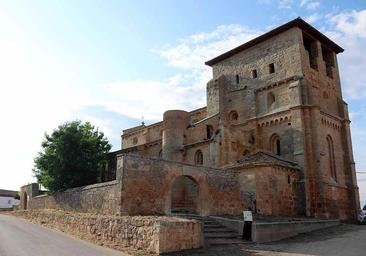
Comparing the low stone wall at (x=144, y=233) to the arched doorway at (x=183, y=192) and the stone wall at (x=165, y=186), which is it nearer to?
the stone wall at (x=165, y=186)

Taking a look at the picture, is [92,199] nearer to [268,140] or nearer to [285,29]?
[268,140]

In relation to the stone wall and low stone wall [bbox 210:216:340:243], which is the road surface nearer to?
low stone wall [bbox 210:216:340:243]

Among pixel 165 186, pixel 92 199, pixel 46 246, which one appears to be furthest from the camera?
pixel 92 199

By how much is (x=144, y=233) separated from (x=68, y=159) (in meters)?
17.6

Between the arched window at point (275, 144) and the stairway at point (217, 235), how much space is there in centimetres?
1439

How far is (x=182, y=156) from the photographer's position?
30703 mm

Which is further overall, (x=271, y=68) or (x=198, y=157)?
(x=271, y=68)

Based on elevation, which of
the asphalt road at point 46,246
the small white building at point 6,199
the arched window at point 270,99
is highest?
the arched window at point 270,99

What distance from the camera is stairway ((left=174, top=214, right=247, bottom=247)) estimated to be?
13.7m

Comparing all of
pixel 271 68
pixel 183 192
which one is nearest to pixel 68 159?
pixel 183 192

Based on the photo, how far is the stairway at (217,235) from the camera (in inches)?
541

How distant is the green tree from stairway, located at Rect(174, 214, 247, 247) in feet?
47.0

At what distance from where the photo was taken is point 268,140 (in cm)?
2978

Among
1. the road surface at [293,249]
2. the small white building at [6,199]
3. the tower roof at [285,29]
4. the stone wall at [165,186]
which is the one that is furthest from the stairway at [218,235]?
the small white building at [6,199]
